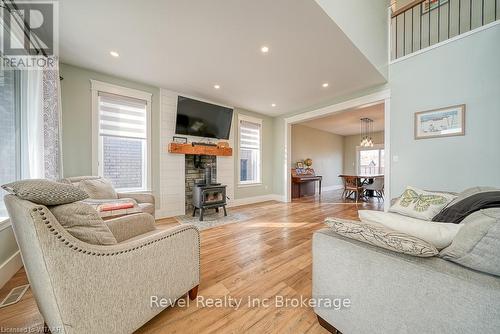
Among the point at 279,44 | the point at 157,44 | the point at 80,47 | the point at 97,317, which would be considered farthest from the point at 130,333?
the point at 80,47

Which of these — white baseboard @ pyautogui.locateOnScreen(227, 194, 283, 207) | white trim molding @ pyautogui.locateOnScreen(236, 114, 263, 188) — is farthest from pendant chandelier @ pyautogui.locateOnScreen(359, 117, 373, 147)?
white trim molding @ pyautogui.locateOnScreen(236, 114, 263, 188)

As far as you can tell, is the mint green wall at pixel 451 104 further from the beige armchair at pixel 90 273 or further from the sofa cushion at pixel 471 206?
the beige armchair at pixel 90 273

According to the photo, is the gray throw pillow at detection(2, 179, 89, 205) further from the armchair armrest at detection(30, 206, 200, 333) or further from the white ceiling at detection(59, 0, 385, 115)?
the white ceiling at detection(59, 0, 385, 115)

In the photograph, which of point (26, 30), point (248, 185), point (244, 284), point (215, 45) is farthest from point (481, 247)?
point (248, 185)

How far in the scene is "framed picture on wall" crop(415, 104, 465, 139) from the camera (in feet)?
9.23

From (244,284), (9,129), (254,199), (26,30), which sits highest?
(26,30)

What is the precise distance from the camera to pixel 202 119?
4039mm

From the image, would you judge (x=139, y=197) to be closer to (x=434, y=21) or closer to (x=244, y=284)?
(x=244, y=284)

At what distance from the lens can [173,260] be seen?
46.9 inches

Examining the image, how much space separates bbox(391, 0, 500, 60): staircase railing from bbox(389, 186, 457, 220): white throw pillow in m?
2.82

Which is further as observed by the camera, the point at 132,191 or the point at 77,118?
the point at 132,191

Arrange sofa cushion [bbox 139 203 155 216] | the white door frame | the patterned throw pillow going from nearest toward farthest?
the patterned throw pillow, sofa cushion [bbox 139 203 155 216], the white door frame

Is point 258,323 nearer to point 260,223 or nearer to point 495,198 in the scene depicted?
point 495,198

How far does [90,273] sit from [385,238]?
1.39m
